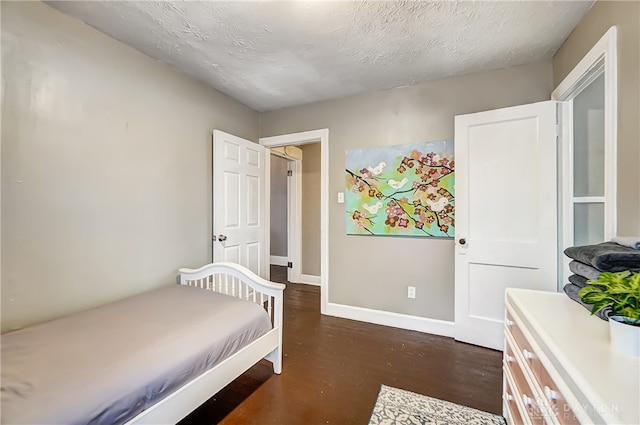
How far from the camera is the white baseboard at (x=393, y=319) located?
2527 millimetres

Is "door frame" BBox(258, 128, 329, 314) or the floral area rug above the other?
"door frame" BBox(258, 128, 329, 314)

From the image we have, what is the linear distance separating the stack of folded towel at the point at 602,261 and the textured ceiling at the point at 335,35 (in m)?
1.50

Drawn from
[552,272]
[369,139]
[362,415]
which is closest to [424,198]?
[369,139]

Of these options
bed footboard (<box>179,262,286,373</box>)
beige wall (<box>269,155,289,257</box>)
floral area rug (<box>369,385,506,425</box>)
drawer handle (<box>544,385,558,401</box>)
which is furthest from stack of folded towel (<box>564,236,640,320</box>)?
beige wall (<box>269,155,289,257</box>)

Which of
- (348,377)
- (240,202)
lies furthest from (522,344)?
(240,202)

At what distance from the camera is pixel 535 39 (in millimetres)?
1934

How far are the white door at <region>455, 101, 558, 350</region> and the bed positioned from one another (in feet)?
5.53

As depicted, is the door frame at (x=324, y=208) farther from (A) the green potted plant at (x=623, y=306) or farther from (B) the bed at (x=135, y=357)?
(A) the green potted plant at (x=623, y=306)

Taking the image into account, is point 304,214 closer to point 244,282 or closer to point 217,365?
point 244,282

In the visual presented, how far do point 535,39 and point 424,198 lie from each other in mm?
1426

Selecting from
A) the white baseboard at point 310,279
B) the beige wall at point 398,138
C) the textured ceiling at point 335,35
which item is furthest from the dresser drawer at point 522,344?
the white baseboard at point 310,279

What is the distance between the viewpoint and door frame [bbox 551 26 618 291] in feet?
4.62

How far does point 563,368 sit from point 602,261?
582 millimetres

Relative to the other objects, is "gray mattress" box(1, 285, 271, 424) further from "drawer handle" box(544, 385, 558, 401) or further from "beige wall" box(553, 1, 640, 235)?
"beige wall" box(553, 1, 640, 235)
